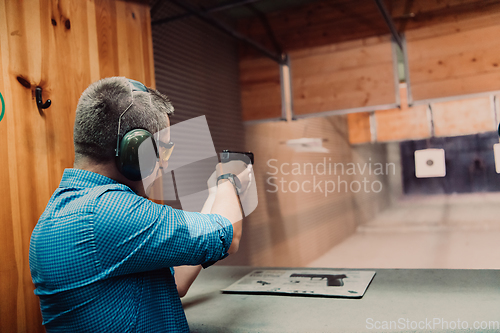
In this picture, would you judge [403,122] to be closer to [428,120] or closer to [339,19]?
[428,120]

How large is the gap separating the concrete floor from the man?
1476 mm

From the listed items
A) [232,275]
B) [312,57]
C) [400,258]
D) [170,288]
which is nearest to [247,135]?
[312,57]

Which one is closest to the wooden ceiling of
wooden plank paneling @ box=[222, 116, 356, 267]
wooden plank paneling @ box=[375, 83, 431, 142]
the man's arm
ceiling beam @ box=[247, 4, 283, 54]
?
ceiling beam @ box=[247, 4, 283, 54]

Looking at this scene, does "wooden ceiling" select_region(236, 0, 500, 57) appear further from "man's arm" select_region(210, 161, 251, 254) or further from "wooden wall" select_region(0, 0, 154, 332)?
"man's arm" select_region(210, 161, 251, 254)

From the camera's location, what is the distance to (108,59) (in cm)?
130

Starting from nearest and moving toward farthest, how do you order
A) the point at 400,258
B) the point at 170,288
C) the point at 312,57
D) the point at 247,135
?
the point at 170,288 → the point at 400,258 → the point at 312,57 → the point at 247,135

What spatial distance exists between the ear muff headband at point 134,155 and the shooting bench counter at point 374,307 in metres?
0.53

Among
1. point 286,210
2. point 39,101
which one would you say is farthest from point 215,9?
point 286,210

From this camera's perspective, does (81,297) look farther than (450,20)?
No

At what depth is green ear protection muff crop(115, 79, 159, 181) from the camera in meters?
0.73

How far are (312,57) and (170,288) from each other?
1.75 meters

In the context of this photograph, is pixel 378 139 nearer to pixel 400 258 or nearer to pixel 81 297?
pixel 400 258

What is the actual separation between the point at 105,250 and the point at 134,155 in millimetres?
183

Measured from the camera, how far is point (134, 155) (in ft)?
2.40
